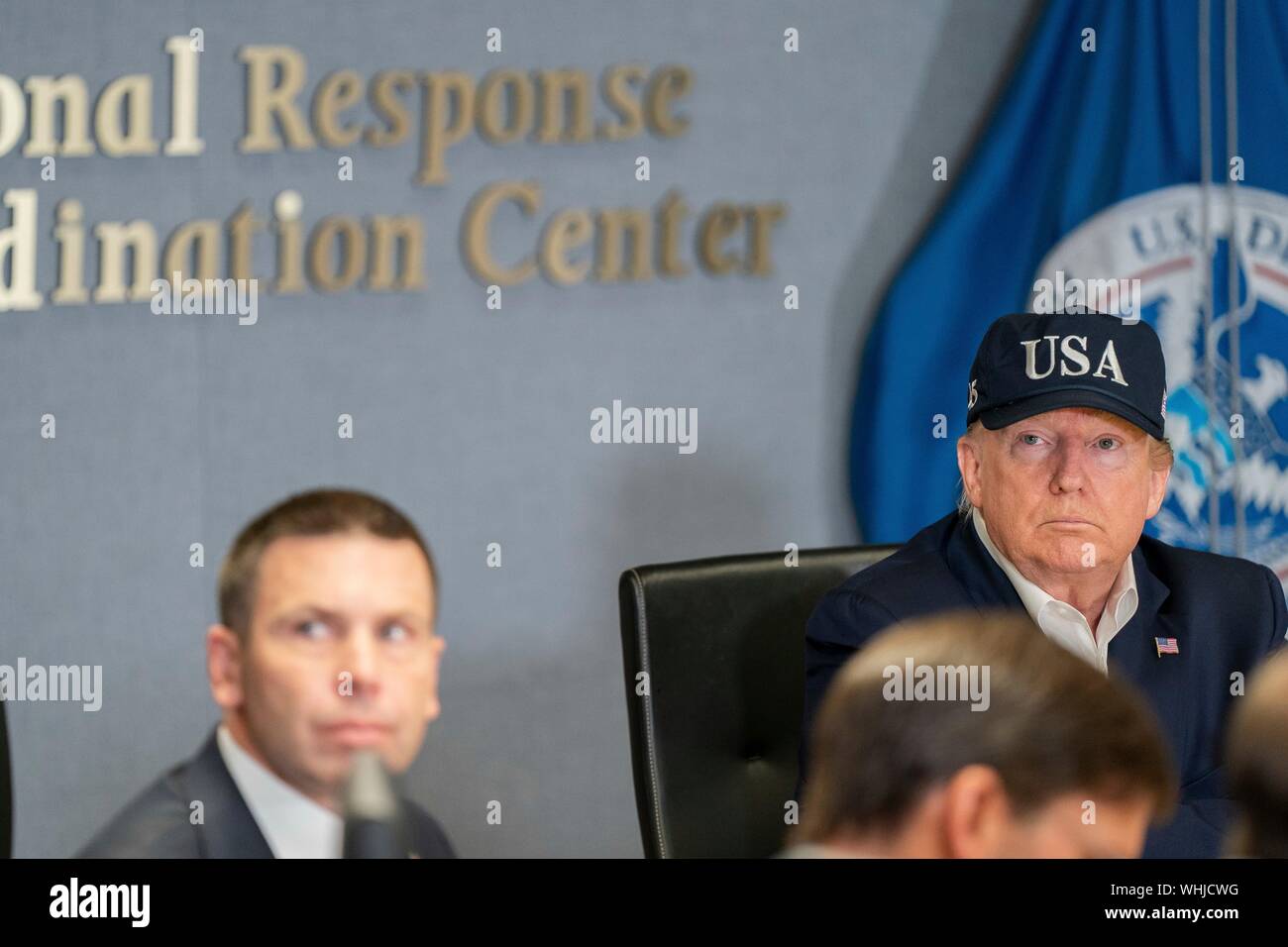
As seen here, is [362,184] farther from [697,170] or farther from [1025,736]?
[1025,736]

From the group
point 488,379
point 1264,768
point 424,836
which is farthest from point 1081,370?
point 488,379

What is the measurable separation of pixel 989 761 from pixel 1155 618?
728 millimetres

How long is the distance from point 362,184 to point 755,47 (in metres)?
0.67

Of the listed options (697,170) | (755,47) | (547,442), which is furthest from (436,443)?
(755,47)

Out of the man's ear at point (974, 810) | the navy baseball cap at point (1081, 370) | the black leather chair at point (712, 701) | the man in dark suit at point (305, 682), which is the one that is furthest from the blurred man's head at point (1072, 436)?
the man in dark suit at point (305, 682)

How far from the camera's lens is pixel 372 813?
Result: 0.54 meters

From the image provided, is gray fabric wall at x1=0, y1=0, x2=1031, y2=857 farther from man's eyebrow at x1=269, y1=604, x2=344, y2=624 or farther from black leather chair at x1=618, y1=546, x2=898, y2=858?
man's eyebrow at x1=269, y1=604, x2=344, y2=624

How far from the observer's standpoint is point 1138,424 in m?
1.25

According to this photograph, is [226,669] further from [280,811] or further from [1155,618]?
[1155,618]

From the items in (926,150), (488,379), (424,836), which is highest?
(926,150)

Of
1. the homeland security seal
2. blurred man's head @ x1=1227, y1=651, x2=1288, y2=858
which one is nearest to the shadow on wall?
the homeland security seal

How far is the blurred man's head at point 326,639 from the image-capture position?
1.89 ft

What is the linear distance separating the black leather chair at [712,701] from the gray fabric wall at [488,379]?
86cm
